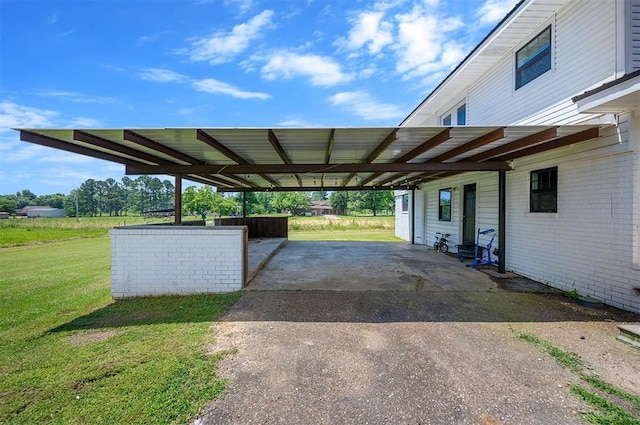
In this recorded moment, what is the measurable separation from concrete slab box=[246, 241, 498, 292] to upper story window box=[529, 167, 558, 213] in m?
1.87

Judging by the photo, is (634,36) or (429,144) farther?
(429,144)

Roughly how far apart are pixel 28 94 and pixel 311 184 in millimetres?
19242

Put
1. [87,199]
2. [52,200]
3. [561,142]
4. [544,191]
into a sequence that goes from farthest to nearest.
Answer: [52,200], [87,199], [544,191], [561,142]

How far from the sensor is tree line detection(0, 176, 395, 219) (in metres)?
56.0

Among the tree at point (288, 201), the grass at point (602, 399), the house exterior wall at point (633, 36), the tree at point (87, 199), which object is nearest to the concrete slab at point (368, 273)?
the grass at point (602, 399)

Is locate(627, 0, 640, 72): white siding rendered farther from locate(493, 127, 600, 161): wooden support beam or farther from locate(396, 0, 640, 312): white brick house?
locate(493, 127, 600, 161): wooden support beam

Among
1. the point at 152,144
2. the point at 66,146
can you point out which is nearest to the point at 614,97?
the point at 152,144

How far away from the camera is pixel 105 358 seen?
2869 millimetres

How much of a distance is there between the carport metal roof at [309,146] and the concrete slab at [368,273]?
8.09 feet

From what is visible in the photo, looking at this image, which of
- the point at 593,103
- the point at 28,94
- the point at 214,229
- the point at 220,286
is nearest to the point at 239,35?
the point at 214,229

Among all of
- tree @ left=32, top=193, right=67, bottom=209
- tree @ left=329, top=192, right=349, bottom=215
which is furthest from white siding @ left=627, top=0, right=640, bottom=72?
tree @ left=32, top=193, right=67, bottom=209

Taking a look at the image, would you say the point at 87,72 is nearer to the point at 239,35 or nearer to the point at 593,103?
the point at 239,35

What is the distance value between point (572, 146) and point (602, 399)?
456 centimetres

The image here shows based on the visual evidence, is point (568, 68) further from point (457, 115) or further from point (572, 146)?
point (457, 115)
